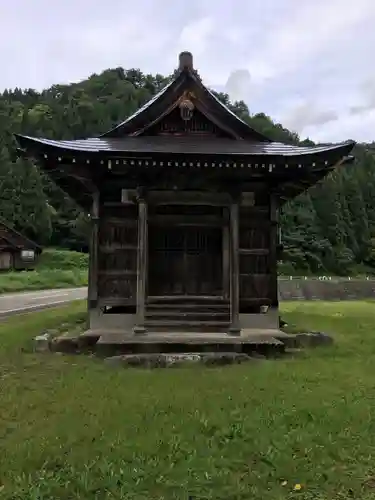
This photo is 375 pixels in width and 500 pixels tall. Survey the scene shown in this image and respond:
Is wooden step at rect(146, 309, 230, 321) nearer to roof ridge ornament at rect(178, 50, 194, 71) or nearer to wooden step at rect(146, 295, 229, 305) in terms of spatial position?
wooden step at rect(146, 295, 229, 305)

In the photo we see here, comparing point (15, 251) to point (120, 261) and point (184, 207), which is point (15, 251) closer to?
point (120, 261)

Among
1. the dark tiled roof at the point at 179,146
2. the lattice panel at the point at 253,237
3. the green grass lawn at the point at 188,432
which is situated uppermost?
Answer: the dark tiled roof at the point at 179,146

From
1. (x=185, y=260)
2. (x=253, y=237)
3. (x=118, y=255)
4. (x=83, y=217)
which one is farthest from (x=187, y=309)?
(x=83, y=217)

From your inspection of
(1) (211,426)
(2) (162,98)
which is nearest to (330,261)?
(2) (162,98)

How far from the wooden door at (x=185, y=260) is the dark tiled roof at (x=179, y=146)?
208cm

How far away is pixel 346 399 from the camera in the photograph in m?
6.63

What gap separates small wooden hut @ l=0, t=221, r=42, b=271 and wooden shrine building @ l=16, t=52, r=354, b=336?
4308cm

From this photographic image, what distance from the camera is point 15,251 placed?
177ft

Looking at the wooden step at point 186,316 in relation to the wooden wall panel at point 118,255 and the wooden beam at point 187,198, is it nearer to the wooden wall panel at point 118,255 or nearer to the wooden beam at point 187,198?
the wooden wall panel at point 118,255

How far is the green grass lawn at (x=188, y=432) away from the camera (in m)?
4.16

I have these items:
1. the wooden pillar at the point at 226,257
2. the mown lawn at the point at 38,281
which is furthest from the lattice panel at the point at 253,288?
→ the mown lawn at the point at 38,281

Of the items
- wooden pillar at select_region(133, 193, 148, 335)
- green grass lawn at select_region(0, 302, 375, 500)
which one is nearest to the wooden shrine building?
wooden pillar at select_region(133, 193, 148, 335)

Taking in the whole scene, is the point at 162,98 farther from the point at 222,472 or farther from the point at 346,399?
the point at 222,472

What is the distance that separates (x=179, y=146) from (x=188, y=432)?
23.3ft
